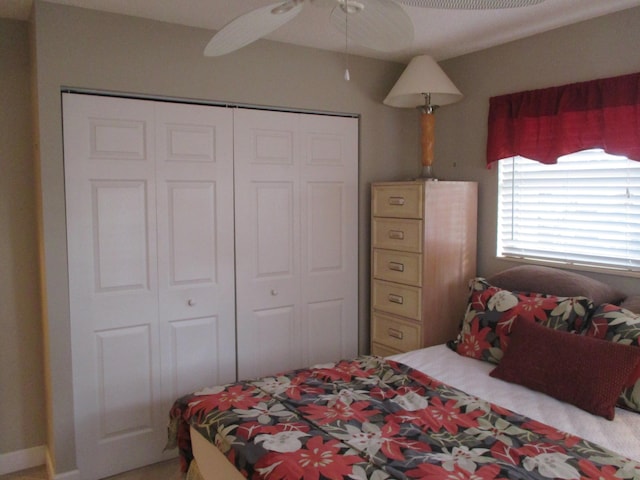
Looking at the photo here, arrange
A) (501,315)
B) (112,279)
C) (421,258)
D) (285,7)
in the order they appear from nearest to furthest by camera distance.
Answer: (285,7)
(501,315)
(112,279)
(421,258)

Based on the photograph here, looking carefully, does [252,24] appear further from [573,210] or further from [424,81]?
[573,210]

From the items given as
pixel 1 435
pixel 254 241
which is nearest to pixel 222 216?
pixel 254 241

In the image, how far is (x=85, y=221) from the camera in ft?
8.60

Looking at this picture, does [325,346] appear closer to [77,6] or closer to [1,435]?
[1,435]

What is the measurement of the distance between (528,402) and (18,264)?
8.54 feet

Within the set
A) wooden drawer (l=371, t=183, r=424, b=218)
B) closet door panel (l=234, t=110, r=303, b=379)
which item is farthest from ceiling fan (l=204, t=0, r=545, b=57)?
wooden drawer (l=371, t=183, r=424, b=218)

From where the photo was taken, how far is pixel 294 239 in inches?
128

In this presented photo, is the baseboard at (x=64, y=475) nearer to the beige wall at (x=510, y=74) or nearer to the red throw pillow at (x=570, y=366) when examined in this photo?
the red throw pillow at (x=570, y=366)

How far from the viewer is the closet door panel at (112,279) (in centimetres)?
260

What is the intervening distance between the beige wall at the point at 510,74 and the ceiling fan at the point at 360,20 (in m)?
1.31

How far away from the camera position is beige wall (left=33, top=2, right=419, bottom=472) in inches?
98.3

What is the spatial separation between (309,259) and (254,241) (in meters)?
0.40

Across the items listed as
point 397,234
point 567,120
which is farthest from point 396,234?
point 567,120

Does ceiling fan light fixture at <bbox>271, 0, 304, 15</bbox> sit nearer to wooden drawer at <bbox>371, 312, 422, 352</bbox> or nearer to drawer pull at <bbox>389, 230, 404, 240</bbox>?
drawer pull at <bbox>389, 230, 404, 240</bbox>
